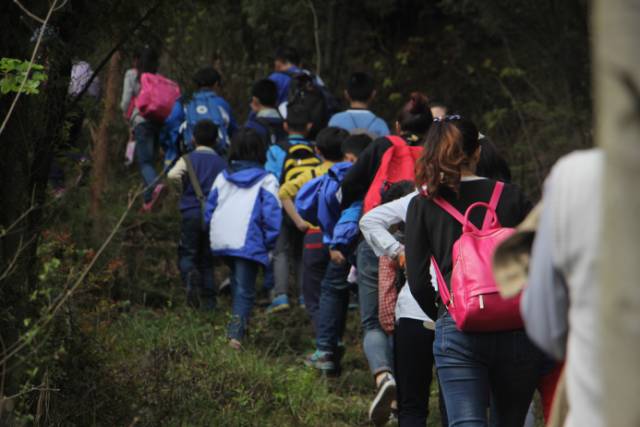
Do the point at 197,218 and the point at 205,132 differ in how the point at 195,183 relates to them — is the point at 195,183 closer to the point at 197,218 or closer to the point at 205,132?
the point at 197,218

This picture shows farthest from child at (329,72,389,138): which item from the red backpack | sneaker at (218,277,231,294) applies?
the red backpack

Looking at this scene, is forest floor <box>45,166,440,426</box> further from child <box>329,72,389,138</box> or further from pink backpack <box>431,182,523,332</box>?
child <box>329,72,389,138</box>

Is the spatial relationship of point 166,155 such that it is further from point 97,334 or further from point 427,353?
point 427,353

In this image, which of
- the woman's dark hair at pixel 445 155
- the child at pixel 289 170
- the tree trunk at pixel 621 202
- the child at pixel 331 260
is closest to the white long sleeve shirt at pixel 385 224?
the woman's dark hair at pixel 445 155

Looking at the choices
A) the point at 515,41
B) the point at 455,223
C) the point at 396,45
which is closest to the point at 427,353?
the point at 455,223

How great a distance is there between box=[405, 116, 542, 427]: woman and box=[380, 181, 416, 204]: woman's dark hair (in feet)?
4.67

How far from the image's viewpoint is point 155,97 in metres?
12.3

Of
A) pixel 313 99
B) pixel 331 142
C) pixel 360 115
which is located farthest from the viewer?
pixel 313 99

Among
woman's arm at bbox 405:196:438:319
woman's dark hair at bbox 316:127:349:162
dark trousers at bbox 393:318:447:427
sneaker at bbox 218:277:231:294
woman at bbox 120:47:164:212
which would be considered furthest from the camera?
woman at bbox 120:47:164:212

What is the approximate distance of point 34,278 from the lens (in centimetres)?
608

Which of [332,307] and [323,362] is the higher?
[332,307]

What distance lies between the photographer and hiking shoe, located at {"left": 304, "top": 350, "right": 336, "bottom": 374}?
8852 mm

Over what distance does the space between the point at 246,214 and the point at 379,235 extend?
3088 mm

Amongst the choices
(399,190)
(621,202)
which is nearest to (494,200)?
(399,190)
